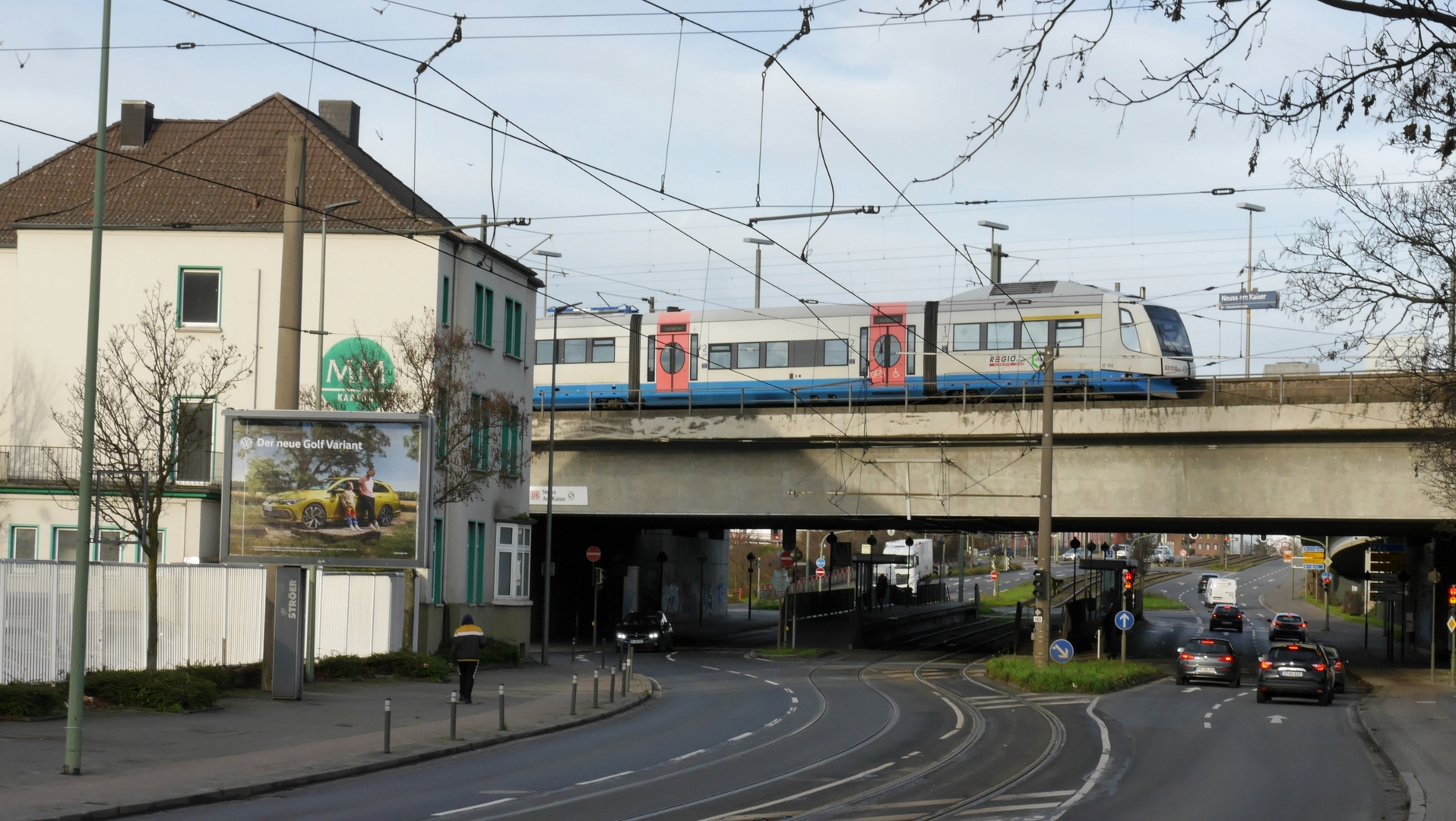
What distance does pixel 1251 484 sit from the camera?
37.1 metres

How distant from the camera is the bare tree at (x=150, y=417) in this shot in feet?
86.7

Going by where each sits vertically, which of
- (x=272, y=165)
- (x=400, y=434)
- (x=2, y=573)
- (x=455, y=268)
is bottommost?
(x=2, y=573)

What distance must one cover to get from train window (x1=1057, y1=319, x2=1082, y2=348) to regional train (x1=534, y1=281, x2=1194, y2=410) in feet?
0.10

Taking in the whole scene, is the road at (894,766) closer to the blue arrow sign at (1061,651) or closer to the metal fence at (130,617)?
the blue arrow sign at (1061,651)

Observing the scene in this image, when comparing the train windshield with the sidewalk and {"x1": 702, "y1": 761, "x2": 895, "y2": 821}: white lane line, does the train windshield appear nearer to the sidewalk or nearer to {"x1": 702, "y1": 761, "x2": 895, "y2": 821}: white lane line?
the sidewalk

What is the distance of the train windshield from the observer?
4038cm

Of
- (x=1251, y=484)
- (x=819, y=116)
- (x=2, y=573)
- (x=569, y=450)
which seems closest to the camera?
(x=819, y=116)

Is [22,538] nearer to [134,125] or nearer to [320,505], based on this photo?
[134,125]

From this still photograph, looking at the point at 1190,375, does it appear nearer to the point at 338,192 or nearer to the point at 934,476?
the point at 934,476

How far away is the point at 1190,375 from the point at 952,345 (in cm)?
649

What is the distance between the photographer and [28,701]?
20.5m

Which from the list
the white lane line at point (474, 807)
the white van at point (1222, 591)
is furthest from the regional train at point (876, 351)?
the white van at point (1222, 591)

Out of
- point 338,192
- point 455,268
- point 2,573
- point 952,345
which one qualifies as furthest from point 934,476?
point 2,573

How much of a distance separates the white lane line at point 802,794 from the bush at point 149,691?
10775mm
